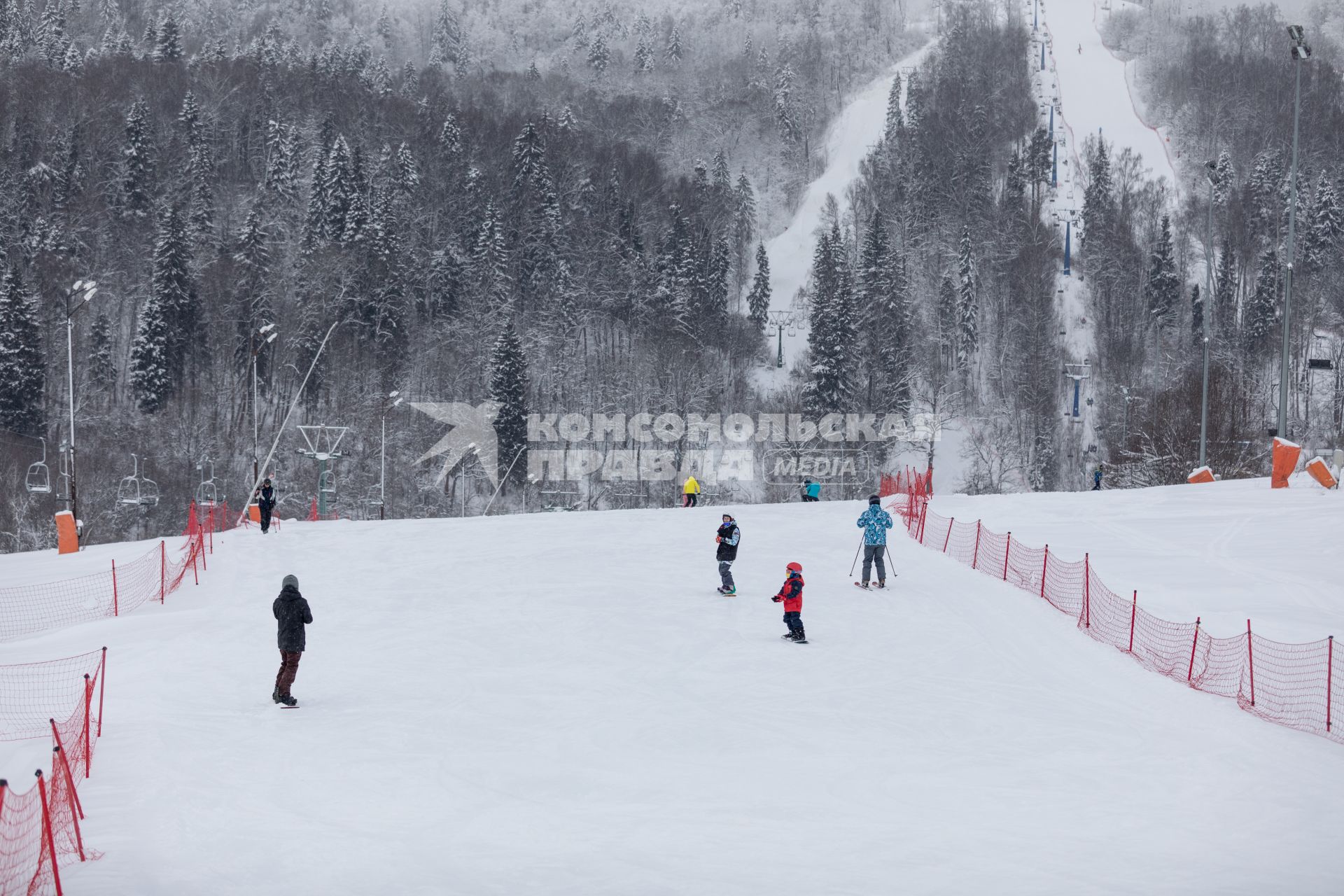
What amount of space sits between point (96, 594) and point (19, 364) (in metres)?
50.0

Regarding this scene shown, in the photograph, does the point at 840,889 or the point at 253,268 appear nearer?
the point at 840,889

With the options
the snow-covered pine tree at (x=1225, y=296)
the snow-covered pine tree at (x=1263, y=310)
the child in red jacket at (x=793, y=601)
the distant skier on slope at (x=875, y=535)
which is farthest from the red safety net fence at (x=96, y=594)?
the snow-covered pine tree at (x=1225, y=296)

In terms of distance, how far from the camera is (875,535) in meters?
19.6

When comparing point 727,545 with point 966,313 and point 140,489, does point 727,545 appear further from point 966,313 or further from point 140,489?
point 966,313

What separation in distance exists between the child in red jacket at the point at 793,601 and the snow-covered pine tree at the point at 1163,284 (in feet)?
256

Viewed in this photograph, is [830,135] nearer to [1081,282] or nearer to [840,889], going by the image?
[1081,282]

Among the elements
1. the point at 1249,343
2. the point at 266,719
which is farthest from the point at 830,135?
the point at 266,719

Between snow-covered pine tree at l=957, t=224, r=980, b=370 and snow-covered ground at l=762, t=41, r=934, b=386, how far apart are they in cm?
1227

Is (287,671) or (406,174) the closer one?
(287,671)

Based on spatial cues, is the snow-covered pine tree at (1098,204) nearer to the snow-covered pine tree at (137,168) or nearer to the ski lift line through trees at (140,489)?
the ski lift line through trees at (140,489)

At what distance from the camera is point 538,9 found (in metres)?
142

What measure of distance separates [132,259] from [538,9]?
3200 inches

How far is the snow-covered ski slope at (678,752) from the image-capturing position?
8.07 meters

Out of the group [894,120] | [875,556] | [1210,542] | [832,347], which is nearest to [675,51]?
[894,120]
